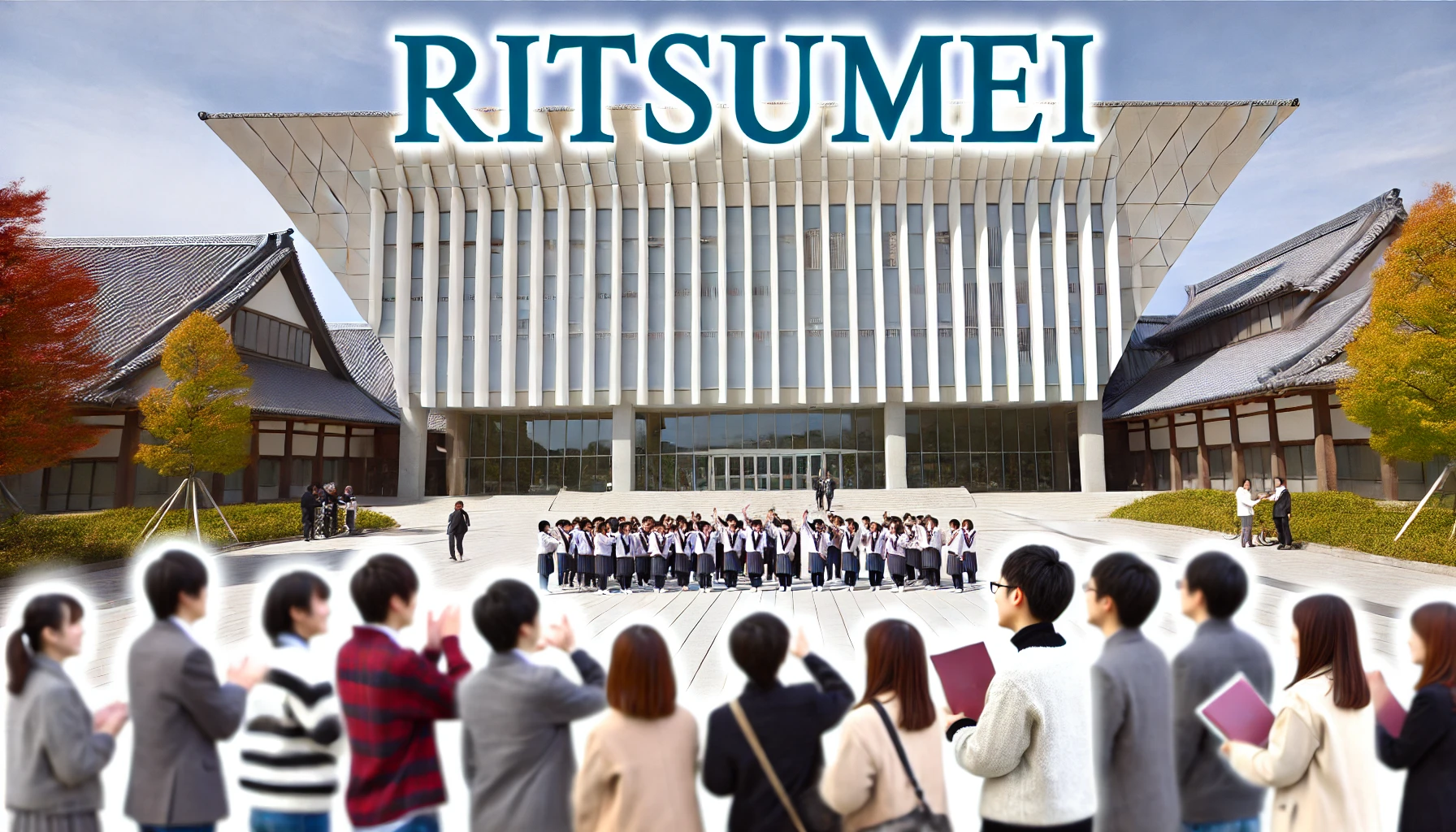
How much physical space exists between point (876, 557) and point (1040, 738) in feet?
36.7

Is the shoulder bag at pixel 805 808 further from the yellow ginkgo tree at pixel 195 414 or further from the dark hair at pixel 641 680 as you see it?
the yellow ginkgo tree at pixel 195 414

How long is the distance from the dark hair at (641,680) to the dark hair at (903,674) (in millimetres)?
674

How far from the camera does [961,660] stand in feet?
9.93

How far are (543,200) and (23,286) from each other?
928 inches

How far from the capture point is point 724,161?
3562cm

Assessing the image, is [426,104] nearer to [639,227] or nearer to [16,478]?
[639,227]

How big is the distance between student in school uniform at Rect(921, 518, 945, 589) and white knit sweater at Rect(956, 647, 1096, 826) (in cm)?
1112

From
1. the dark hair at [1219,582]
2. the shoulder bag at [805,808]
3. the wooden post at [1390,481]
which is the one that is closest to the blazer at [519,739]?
the shoulder bag at [805,808]

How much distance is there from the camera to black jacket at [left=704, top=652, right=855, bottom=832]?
8.72ft

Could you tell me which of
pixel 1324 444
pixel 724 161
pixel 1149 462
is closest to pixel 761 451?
pixel 724 161

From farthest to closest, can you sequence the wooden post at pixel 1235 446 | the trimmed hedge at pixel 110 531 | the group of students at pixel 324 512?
1. the wooden post at pixel 1235 446
2. the group of students at pixel 324 512
3. the trimmed hedge at pixel 110 531

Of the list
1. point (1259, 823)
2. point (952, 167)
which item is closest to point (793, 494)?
point (952, 167)

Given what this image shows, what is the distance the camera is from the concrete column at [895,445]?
37500 millimetres

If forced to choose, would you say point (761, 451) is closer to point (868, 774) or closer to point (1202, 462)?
point (1202, 462)
